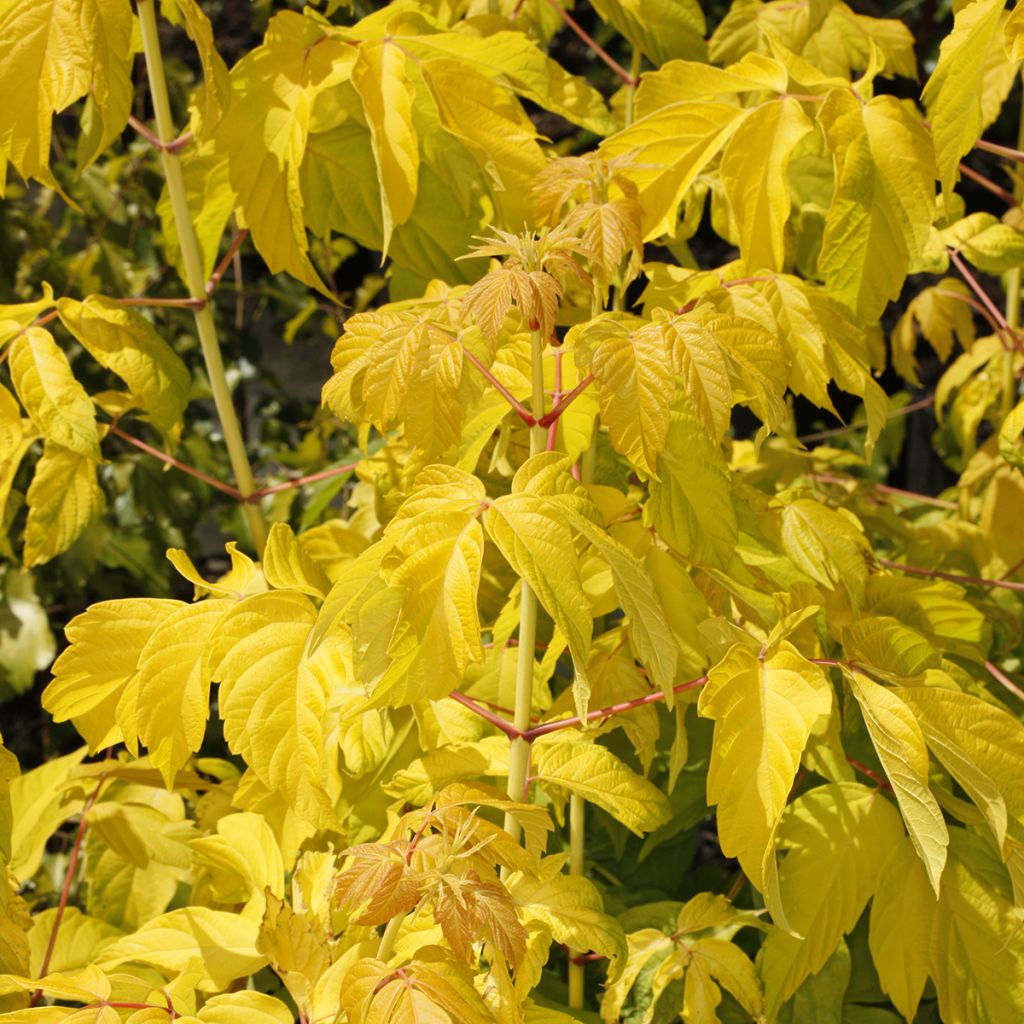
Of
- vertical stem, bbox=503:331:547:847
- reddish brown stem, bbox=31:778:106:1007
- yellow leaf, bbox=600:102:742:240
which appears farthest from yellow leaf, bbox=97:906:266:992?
yellow leaf, bbox=600:102:742:240

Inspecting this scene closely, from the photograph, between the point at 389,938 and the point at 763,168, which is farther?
the point at 763,168

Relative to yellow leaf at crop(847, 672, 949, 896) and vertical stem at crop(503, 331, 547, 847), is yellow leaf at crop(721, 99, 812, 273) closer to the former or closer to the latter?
vertical stem at crop(503, 331, 547, 847)

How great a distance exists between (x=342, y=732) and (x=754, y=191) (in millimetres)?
535

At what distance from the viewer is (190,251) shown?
1079mm

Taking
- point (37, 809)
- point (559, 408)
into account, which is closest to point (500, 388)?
point (559, 408)

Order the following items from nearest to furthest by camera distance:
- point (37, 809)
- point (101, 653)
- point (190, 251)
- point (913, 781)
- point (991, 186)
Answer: point (913, 781) < point (101, 653) < point (190, 251) < point (37, 809) < point (991, 186)

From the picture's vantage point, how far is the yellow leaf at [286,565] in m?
0.86

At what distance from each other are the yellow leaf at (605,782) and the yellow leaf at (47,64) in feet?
1.81

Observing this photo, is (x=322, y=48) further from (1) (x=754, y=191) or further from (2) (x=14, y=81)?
(1) (x=754, y=191)

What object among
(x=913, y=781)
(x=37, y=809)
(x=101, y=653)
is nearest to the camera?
(x=913, y=781)

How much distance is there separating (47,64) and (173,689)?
456 mm

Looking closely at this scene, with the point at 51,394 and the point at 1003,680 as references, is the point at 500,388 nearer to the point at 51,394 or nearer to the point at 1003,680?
the point at 51,394

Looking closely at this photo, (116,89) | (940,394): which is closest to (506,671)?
(116,89)

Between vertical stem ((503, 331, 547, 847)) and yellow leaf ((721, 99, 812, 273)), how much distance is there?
11.1 inches
